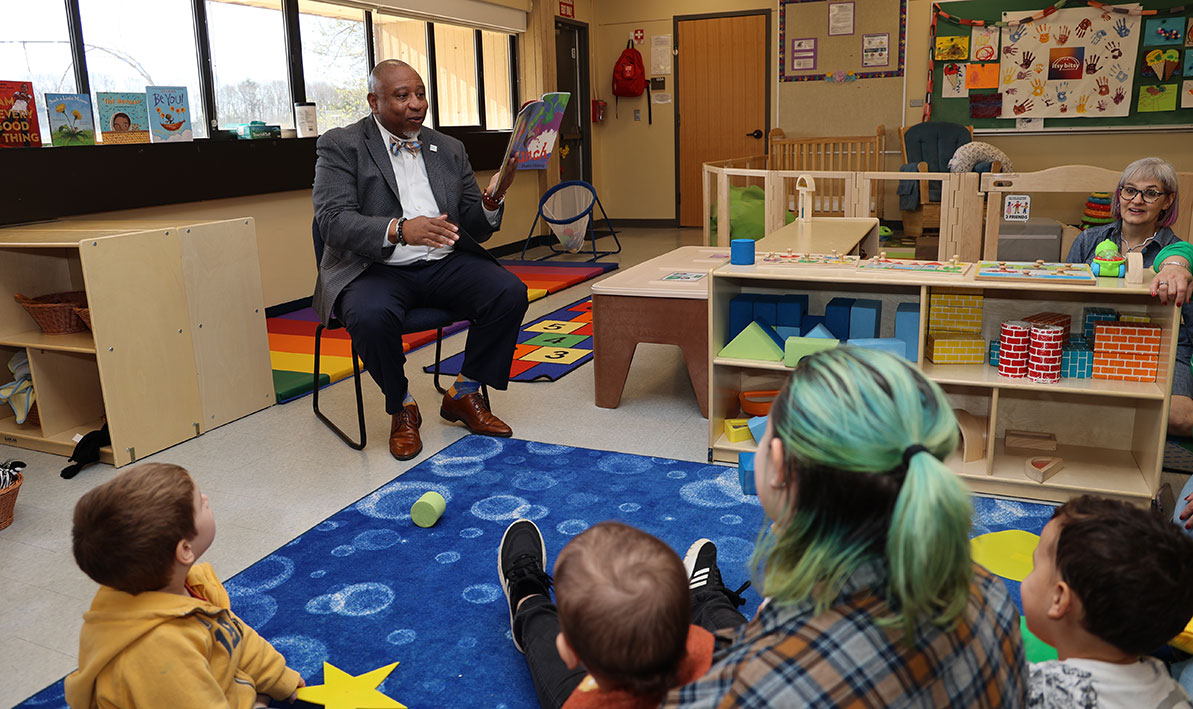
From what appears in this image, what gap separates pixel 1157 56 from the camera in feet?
20.8

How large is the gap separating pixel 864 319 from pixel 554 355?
163 cm

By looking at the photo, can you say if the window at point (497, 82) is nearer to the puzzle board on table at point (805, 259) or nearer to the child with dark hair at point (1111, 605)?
the puzzle board on table at point (805, 259)

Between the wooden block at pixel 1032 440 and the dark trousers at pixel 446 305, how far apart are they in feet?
5.02

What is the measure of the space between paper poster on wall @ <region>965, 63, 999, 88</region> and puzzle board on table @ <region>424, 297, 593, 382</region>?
158 inches

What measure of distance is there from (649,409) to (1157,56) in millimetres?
5454

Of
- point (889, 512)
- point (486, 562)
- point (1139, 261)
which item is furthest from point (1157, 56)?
point (889, 512)

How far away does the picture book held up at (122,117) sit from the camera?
3846 mm

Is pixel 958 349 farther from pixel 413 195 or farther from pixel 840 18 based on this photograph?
pixel 840 18

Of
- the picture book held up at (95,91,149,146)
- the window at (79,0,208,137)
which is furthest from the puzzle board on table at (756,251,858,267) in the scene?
the window at (79,0,208,137)

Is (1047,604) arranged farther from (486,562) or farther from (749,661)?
(486,562)

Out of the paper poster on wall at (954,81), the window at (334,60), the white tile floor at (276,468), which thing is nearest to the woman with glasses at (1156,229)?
the white tile floor at (276,468)

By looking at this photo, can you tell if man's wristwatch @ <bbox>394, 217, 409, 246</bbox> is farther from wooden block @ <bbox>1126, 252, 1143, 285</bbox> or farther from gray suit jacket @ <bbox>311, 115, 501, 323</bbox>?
wooden block @ <bbox>1126, 252, 1143, 285</bbox>

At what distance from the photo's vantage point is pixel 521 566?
69.7 inches

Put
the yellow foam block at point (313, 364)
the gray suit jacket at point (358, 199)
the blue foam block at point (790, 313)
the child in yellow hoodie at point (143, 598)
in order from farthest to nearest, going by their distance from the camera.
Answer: the yellow foam block at point (313, 364) → the gray suit jacket at point (358, 199) → the blue foam block at point (790, 313) → the child in yellow hoodie at point (143, 598)
